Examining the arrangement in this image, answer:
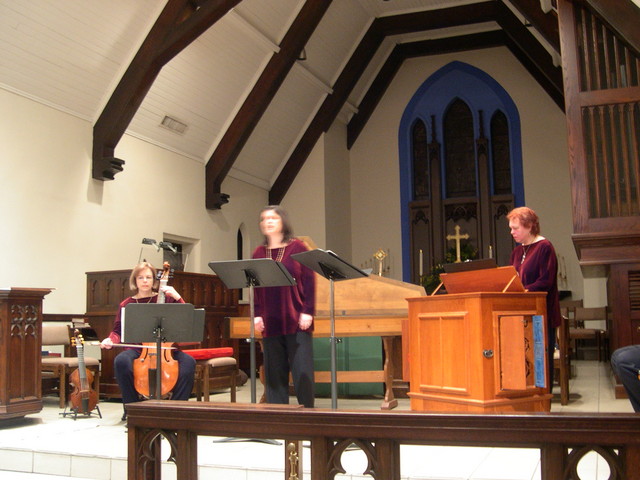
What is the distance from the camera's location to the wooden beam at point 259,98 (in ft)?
34.7

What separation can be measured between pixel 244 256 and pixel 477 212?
14.9ft

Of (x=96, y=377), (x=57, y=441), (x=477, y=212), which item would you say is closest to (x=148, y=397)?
(x=57, y=441)

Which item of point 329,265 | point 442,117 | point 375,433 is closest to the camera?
point 375,433

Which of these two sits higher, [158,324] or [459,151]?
[459,151]

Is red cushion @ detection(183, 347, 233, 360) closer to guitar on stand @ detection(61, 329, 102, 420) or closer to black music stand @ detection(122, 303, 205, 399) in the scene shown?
guitar on stand @ detection(61, 329, 102, 420)

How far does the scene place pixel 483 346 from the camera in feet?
13.9

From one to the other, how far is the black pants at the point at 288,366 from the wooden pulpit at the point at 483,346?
80cm

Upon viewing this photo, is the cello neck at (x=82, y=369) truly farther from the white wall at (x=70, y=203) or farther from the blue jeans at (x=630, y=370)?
the blue jeans at (x=630, y=370)

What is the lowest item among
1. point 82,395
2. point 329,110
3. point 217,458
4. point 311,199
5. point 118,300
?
point 217,458

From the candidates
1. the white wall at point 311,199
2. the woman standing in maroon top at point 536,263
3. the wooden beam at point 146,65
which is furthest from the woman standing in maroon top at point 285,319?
the white wall at point 311,199

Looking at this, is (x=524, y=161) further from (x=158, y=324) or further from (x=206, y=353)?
(x=158, y=324)

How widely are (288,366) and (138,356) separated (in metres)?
1.28

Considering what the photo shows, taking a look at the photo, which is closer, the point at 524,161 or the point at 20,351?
the point at 20,351

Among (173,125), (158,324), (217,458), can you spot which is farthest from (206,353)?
(173,125)
